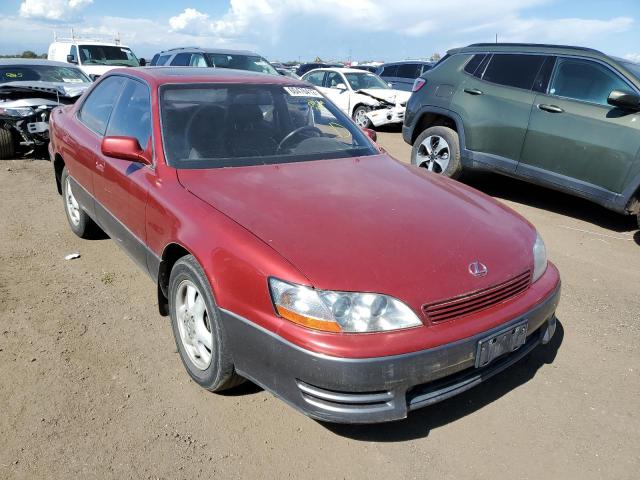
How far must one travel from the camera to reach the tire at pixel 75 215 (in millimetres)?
4551

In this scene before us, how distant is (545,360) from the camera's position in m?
3.02

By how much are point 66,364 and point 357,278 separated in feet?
6.21

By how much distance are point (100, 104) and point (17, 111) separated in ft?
15.0

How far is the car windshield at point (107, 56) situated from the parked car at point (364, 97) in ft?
21.1

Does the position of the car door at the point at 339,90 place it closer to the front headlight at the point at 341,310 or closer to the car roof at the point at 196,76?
the car roof at the point at 196,76

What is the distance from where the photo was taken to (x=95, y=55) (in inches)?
580

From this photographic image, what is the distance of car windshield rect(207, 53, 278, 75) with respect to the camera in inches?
408

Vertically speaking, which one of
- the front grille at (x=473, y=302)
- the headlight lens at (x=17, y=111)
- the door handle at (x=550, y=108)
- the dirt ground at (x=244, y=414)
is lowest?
the dirt ground at (x=244, y=414)

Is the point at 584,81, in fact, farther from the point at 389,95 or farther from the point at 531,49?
the point at 389,95

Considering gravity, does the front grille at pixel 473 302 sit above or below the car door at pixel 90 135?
below

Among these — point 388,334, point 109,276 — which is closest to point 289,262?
point 388,334


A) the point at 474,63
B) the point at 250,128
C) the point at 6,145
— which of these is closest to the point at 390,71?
the point at 474,63

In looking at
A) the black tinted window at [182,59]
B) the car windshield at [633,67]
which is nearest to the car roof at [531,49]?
the car windshield at [633,67]

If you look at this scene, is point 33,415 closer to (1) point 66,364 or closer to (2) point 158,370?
(1) point 66,364
